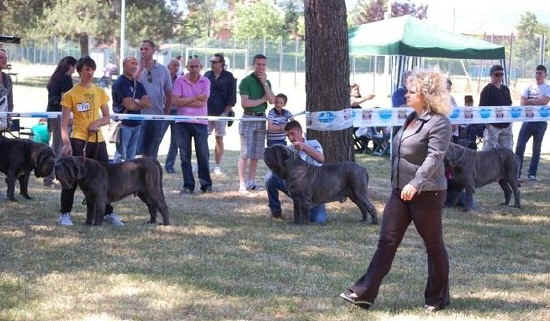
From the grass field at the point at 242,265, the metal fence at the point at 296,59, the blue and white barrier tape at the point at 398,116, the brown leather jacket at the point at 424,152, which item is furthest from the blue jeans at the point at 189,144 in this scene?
the metal fence at the point at 296,59

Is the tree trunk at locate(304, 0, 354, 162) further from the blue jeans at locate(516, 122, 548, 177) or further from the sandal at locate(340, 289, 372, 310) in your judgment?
the sandal at locate(340, 289, 372, 310)

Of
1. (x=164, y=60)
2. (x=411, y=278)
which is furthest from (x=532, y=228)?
(x=164, y=60)

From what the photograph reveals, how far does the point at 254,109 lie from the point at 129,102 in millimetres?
1832

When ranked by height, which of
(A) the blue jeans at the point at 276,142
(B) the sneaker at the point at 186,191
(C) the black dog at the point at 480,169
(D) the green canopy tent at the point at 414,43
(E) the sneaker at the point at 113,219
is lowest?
(B) the sneaker at the point at 186,191

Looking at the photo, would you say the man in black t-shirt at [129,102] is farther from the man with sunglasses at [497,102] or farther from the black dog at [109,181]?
the man with sunglasses at [497,102]

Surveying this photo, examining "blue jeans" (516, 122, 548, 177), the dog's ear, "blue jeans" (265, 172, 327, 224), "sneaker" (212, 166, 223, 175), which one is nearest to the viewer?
the dog's ear

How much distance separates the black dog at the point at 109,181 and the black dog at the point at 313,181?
3.97ft

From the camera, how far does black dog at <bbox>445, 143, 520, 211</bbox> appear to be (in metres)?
11.5

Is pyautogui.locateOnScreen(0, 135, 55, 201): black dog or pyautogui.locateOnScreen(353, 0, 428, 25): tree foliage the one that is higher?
pyautogui.locateOnScreen(353, 0, 428, 25): tree foliage

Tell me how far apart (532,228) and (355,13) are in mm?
91854

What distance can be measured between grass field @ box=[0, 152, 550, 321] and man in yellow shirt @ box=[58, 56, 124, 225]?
712 millimetres

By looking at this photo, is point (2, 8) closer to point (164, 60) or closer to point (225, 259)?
point (164, 60)

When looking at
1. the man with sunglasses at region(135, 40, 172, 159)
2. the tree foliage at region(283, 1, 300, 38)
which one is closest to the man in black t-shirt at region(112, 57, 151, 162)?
the man with sunglasses at region(135, 40, 172, 159)

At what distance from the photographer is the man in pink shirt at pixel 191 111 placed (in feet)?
40.1
